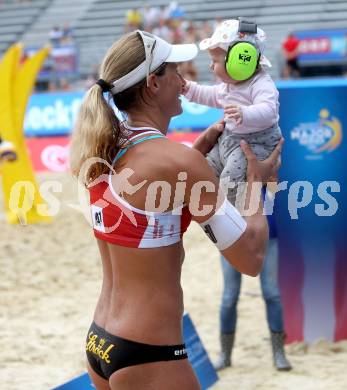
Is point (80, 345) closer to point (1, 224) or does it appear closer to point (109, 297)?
point (109, 297)

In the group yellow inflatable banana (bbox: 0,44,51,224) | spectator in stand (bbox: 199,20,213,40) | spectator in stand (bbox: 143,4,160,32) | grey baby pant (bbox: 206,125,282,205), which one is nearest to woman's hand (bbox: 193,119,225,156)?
grey baby pant (bbox: 206,125,282,205)

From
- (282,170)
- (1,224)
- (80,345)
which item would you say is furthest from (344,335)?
(1,224)

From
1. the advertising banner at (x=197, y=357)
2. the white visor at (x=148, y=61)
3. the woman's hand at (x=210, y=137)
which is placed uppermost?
the white visor at (x=148, y=61)

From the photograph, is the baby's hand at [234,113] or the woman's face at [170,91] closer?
the woman's face at [170,91]

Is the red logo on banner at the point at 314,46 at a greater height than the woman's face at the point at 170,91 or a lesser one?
lesser

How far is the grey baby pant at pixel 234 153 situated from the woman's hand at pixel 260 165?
0.25 ft

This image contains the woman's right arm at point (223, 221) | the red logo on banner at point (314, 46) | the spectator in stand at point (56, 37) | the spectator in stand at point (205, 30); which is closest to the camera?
the woman's right arm at point (223, 221)

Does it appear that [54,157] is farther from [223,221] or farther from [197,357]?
[223,221]

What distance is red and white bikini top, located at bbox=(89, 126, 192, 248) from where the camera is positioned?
2.33 metres

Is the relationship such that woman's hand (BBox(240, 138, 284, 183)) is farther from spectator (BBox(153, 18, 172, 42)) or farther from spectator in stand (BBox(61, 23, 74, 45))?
spectator in stand (BBox(61, 23, 74, 45))

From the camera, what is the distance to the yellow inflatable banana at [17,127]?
916 centimetres

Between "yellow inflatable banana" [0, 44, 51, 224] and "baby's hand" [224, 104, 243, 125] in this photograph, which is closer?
"baby's hand" [224, 104, 243, 125]

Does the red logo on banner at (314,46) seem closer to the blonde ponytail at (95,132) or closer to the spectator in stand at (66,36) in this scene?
the spectator in stand at (66,36)

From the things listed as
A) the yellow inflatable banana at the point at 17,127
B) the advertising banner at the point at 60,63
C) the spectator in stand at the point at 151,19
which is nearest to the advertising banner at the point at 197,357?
the yellow inflatable banana at the point at 17,127
